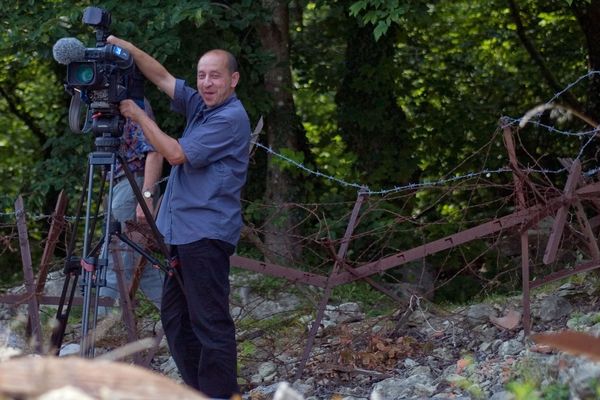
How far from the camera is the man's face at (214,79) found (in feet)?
17.3

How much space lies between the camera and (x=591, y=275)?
7.07 metres

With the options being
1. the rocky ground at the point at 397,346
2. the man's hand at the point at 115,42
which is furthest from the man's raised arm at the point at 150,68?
the rocky ground at the point at 397,346

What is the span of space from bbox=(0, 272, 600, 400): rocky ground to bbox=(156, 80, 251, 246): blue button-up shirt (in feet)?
4.20

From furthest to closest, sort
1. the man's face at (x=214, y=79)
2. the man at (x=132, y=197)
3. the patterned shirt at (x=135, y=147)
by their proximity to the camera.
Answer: the patterned shirt at (x=135, y=147)
the man at (x=132, y=197)
the man's face at (x=214, y=79)

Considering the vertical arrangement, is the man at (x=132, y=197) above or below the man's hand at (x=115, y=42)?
below

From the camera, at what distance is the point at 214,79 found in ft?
17.3

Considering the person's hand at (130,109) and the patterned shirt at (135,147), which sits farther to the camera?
the patterned shirt at (135,147)

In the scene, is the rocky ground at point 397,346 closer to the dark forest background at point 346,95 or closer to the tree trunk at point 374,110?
the dark forest background at point 346,95

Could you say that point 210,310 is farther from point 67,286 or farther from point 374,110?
point 374,110

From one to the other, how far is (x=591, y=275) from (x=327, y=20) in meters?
5.19

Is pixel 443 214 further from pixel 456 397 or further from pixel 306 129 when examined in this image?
pixel 456 397

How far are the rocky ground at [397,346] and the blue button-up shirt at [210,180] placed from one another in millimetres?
1280

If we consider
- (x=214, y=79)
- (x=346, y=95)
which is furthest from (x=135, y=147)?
(x=346, y=95)

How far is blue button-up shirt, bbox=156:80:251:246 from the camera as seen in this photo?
514 cm
